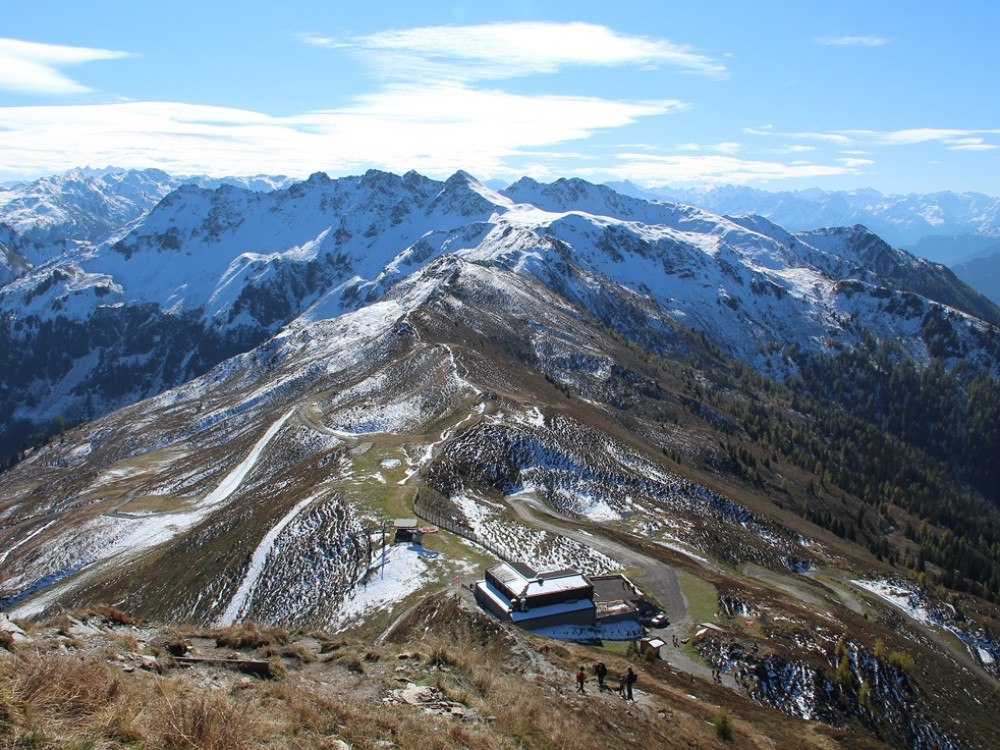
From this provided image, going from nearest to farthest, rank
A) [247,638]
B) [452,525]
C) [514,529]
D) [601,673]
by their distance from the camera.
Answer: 1. [247,638]
2. [601,673]
3. [452,525]
4. [514,529]

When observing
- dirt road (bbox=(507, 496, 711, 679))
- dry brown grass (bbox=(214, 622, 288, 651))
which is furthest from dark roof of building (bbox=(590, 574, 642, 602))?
dry brown grass (bbox=(214, 622, 288, 651))

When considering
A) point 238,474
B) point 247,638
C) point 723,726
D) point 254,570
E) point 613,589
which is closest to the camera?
point 247,638

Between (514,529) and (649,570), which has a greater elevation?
(514,529)

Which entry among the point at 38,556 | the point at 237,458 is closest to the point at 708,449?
the point at 237,458

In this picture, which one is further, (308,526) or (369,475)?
(369,475)

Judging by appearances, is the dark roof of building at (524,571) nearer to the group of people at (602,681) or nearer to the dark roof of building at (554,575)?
the dark roof of building at (554,575)

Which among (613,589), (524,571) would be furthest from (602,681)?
(613,589)

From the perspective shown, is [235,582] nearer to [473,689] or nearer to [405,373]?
[473,689]

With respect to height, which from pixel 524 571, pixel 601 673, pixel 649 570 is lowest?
pixel 649 570

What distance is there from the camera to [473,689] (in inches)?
1024

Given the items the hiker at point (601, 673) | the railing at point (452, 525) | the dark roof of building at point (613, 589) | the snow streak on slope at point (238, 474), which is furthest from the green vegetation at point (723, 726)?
the snow streak on slope at point (238, 474)

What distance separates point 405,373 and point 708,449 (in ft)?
240

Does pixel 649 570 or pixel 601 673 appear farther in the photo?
pixel 649 570

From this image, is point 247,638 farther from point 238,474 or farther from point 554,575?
point 238,474
